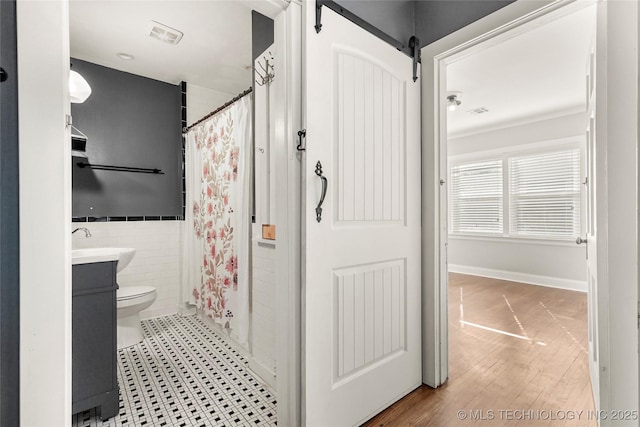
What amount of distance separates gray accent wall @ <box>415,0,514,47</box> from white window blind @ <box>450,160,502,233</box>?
3.86 metres

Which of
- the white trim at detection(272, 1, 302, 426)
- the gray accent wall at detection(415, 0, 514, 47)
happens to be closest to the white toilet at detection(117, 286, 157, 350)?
the white trim at detection(272, 1, 302, 426)

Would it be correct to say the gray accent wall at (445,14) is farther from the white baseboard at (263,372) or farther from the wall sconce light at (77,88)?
the white baseboard at (263,372)

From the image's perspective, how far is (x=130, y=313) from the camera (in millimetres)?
2430

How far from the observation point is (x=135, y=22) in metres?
2.30

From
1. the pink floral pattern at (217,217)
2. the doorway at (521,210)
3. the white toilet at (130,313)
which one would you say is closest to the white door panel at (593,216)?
the doorway at (521,210)

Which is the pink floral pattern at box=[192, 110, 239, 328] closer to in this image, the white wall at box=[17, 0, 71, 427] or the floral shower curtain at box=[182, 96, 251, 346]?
the floral shower curtain at box=[182, 96, 251, 346]

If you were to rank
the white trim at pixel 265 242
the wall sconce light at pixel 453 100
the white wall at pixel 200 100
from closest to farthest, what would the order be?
the white trim at pixel 265 242
the white wall at pixel 200 100
the wall sconce light at pixel 453 100

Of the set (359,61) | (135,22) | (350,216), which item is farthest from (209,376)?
(135,22)

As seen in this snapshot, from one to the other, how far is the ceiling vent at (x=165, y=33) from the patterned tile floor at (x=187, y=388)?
8.15ft

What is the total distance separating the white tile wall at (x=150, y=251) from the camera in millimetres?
2957

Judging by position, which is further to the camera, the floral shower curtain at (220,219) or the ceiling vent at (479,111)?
the ceiling vent at (479,111)

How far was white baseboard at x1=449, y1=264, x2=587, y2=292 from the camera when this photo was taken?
424 centimetres

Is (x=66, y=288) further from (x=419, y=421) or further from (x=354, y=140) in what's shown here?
(x=419, y=421)

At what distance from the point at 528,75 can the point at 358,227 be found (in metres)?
2.97
